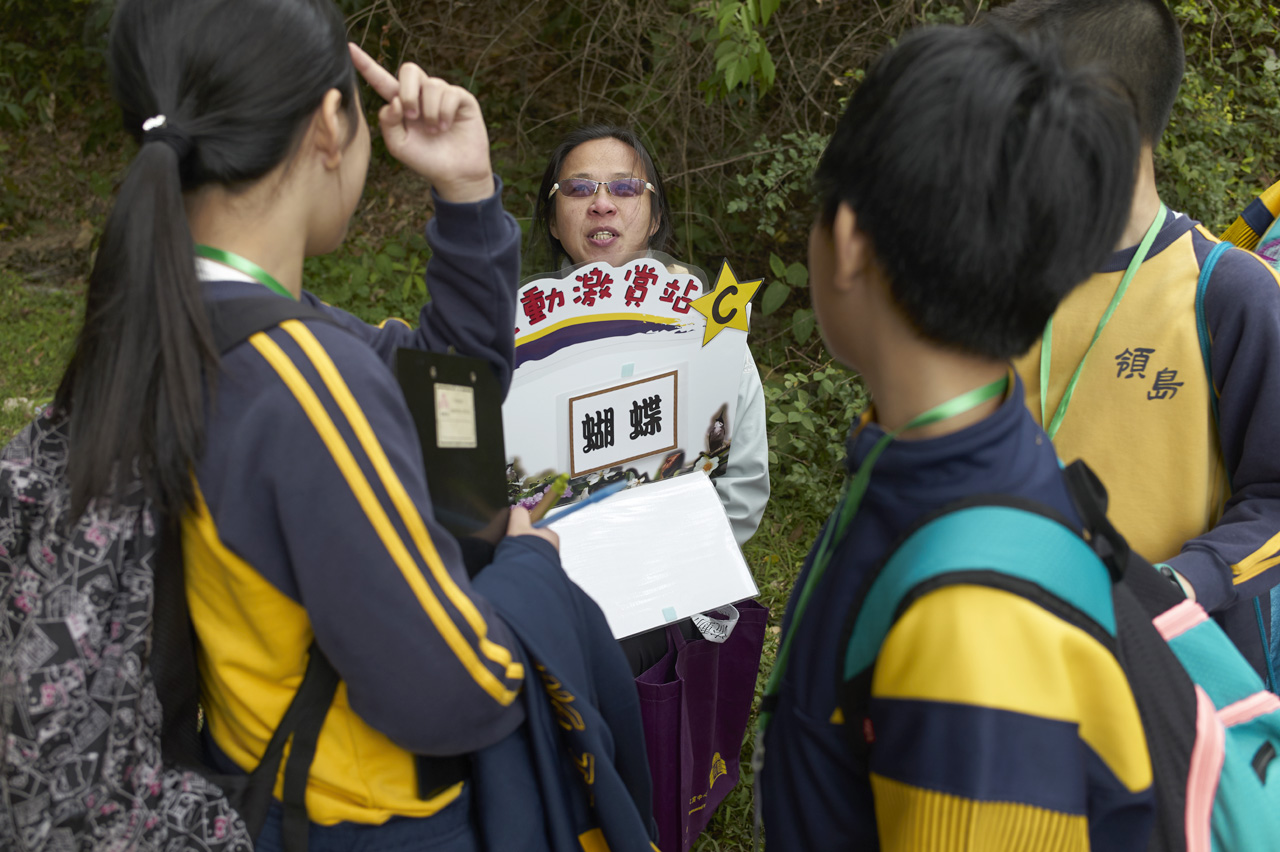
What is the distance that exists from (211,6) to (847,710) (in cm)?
97

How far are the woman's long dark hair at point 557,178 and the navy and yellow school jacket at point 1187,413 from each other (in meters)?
1.17

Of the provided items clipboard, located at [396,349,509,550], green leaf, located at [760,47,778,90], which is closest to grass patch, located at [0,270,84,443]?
green leaf, located at [760,47,778,90]

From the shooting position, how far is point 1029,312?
85 cm

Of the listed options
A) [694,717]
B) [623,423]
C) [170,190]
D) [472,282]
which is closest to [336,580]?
[170,190]

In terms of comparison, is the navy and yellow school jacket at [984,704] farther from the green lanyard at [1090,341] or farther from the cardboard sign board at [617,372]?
the cardboard sign board at [617,372]

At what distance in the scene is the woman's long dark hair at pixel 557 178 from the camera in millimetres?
2373

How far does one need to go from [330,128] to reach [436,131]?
10.7 inches

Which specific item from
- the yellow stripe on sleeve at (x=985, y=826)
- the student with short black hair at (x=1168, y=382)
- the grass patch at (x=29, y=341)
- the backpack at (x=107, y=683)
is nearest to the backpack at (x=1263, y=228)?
the student with short black hair at (x=1168, y=382)

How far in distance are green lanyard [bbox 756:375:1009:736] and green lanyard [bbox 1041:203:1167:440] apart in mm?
694

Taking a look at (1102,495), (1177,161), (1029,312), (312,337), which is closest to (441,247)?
(312,337)

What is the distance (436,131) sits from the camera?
127cm

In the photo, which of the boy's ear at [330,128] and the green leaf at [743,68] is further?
the green leaf at [743,68]

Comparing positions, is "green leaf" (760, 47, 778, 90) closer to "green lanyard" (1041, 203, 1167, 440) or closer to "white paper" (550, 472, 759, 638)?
"green lanyard" (1041, 203, 1167, 440)

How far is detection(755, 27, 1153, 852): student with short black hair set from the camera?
75 cm
